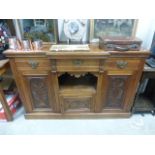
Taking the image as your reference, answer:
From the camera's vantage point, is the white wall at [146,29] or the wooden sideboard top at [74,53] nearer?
the wooden sideboard top at [74,53]

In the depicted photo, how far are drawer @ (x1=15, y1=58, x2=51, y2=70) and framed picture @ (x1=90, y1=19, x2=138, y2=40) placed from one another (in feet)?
1.92

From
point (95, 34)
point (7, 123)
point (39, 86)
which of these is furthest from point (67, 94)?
point (7, 123)

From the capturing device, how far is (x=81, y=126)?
158 cm

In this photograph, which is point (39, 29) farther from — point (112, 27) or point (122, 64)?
point (122, 64)

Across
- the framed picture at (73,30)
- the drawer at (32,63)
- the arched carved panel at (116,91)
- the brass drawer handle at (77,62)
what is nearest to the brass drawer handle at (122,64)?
the arched carved panel at (116,91)

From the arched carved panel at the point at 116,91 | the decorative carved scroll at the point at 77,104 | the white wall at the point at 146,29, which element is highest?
the white wall at the point at 146,29

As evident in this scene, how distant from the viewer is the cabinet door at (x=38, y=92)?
1.35m

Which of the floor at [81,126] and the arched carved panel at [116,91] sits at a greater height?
the arched carved panel at [116,91]

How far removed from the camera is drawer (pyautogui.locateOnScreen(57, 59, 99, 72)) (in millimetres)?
1224

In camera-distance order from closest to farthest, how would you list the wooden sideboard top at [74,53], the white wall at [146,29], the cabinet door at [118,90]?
the wooden sideboard top at [74,53] < the cabinet door at [118,90] < the white wall at [146,29]

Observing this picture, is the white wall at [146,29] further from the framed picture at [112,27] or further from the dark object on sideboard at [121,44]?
the dark object on sideboard at [121,44]

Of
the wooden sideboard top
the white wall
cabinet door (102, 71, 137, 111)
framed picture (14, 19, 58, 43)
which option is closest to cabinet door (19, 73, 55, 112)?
the wooden sideboard top

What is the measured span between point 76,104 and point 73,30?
822mm

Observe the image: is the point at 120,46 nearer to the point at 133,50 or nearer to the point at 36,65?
the point at 133,50
